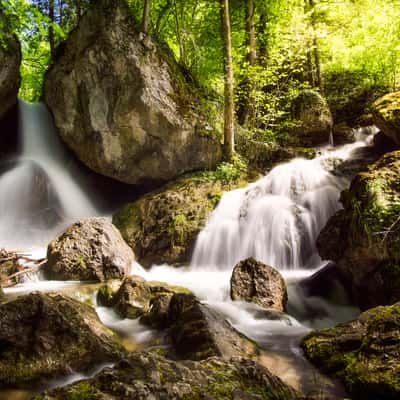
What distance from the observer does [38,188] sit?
1112 cm

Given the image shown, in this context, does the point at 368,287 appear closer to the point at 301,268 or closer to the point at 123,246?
the point at 301,268

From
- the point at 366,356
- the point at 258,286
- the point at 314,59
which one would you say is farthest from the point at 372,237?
the point at 314,59

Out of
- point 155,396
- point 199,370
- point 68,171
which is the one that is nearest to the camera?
point 155,396

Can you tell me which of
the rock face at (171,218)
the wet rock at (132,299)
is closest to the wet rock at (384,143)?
the rock face at (171,218)

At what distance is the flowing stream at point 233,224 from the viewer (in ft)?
17.2

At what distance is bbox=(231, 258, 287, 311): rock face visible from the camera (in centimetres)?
591

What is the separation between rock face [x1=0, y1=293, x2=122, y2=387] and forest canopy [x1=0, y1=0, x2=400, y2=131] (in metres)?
10.1

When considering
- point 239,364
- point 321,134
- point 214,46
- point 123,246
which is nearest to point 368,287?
point 239,364

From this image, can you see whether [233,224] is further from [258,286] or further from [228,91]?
[228,91]

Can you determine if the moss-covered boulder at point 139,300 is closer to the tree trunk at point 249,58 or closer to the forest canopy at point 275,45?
the forest canopy at point 275,45

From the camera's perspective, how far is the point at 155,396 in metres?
1.79

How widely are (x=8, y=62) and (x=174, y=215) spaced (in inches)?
256

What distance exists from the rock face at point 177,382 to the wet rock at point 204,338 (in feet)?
4.05

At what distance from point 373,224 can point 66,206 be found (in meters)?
9.04
